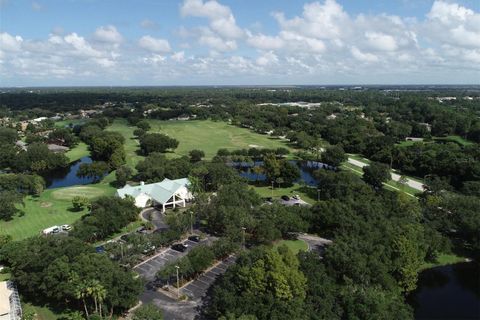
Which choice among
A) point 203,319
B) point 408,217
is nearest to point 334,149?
point 408,217

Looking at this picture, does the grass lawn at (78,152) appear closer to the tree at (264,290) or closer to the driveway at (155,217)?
the driveway at (155,217)

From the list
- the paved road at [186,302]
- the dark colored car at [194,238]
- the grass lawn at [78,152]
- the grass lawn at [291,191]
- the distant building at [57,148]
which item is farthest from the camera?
the distant building at [57,148]

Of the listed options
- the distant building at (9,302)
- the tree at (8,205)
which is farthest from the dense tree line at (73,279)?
the tree at (8,205)

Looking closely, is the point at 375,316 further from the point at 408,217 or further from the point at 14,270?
the point at 14,270

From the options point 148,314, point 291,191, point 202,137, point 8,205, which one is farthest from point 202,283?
point 202,137

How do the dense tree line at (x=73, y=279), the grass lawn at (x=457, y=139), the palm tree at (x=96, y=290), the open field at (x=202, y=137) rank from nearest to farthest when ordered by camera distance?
the palm tree at (x=96, y=290) < the dense tree line at (x=73, y=279) < the open field at (x=202, y=137) < the grass lawn at (x=457, y=139)

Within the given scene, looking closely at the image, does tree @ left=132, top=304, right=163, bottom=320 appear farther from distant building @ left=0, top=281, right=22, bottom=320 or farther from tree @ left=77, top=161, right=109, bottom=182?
tree @ left=77, top=161, right=109, bottom=182

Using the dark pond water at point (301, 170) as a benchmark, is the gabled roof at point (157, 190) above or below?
above

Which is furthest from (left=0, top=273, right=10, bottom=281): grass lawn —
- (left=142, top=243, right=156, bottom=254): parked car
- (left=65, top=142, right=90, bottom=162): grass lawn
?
(left=65, top=142, right=90, bottom=162): grass lawn

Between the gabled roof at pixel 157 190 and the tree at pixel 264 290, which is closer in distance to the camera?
the tree at pixel 264 290
